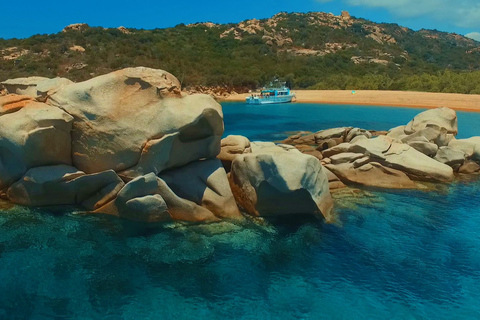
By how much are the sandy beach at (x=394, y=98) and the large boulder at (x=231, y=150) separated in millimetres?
55983

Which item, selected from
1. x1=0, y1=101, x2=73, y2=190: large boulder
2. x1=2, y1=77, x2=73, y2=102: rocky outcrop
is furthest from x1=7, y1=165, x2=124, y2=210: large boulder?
x1=2, y1=77, x2=73, y2=102: rocky outcrop

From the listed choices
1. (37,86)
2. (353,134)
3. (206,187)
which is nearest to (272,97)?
(353,134)

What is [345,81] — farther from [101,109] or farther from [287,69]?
[101,109]

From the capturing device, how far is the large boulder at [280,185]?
14.2 meters

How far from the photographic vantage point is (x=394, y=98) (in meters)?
72.2

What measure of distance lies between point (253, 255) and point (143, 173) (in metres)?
5.17

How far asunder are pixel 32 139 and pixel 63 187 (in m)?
1.99

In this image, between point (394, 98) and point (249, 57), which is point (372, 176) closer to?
point (394, 98)

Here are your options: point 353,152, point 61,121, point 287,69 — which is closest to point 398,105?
point 287,69

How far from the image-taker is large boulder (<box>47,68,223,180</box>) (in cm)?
1417

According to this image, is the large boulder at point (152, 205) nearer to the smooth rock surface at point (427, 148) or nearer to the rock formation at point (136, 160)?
the rock formation at point (136, 160)

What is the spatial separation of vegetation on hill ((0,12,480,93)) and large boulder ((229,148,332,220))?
Result: 42749 mm

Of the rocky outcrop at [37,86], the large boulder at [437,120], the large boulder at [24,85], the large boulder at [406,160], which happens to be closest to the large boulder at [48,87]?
the rocky outcrop at [37,86]

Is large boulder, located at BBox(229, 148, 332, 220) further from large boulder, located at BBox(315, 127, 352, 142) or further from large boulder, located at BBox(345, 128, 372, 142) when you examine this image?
large boulder, located at BBox(315, 127, 352, 142)
